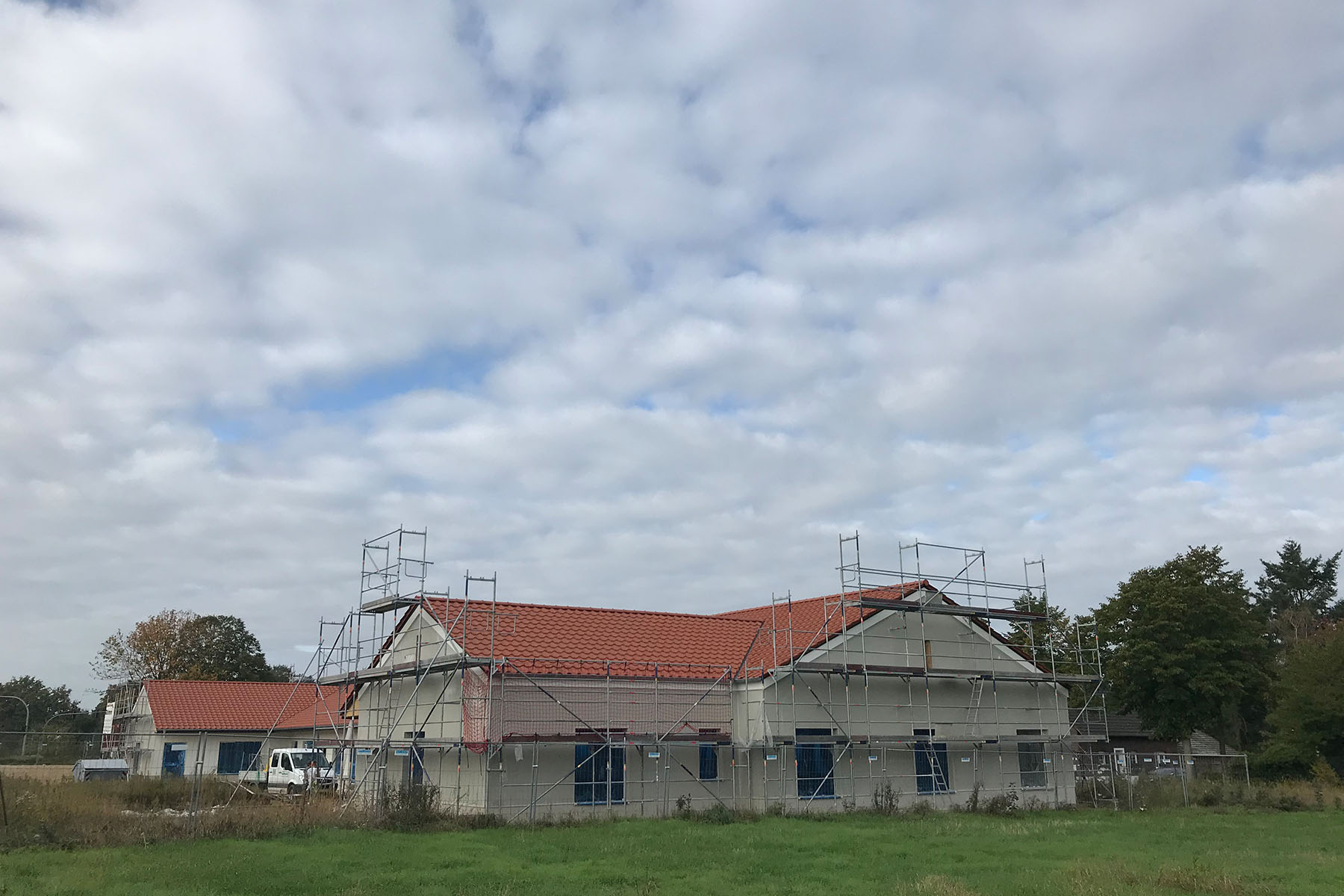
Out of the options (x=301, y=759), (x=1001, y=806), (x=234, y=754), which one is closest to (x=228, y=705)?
(x=234, y=754)

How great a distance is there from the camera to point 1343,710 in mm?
37406

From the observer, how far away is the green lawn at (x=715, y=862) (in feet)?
47.1

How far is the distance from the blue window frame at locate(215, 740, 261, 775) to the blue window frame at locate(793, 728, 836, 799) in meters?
26.6

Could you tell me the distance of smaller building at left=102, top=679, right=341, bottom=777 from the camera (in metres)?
42.5

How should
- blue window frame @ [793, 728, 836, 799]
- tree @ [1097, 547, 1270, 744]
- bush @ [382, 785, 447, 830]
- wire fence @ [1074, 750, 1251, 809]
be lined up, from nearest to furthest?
bush @ [382, 785, 447, 830], blue window frame @ [793, 728, 836, 799], wire fence @ [1074, 750, 1251, 809], tree @ [1097, 547, 1270, 744]

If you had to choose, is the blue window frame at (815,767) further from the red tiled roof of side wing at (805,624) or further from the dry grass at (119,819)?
the dry grass at (119,819)

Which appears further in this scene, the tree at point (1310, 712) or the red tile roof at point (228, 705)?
the red tile roof at point (228, 705)

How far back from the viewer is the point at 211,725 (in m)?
43.4

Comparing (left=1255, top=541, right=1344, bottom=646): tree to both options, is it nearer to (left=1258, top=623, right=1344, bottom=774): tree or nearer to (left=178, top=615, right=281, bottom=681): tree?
(left=1258, top=623, right=1344, bottom=774): tree

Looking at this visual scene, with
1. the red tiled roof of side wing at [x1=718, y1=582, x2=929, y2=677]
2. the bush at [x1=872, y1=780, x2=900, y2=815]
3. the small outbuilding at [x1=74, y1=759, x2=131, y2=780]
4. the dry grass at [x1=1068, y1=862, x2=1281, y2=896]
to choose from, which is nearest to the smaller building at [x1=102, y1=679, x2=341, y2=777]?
the small outbuilding at [x1=74, y1=759, x2=131, y2=780]

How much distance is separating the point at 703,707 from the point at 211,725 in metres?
25.9

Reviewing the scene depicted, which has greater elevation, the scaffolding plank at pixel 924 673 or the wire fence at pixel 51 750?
the scaffolding plank at pixel 924 673

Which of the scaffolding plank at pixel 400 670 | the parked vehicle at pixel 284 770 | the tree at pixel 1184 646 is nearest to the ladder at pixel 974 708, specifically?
the tree at pixel 1184 646

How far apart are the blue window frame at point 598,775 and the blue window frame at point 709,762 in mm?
2496
